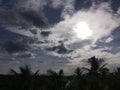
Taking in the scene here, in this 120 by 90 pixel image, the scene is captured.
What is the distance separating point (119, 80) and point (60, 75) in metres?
9.69

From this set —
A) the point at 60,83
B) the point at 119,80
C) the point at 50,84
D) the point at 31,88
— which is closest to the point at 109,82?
the point at 119,80

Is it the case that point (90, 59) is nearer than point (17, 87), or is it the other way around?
point (17, 87)

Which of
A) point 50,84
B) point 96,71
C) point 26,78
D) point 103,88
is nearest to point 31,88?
point 26,78

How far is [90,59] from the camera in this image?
44.7m

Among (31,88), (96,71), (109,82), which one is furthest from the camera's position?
(96,71)

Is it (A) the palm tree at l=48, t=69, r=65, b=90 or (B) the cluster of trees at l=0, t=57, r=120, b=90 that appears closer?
(B) the cluster of trees at l=0, t=57, r=120, b=90

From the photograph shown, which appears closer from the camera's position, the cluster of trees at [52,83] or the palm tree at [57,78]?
the cluster of trees at [52,83]

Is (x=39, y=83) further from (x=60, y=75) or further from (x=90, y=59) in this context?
(x=90, y=59)

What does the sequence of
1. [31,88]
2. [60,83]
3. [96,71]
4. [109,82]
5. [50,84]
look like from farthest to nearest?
[96,71] < [109,82] < [60,83] < [50,84] < [31,88]

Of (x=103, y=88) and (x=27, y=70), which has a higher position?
(x=27, y=70)

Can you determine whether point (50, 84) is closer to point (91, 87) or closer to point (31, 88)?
point (31, 88)

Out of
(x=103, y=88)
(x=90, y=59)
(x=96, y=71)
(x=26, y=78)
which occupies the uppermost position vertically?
(x=90, y=59)

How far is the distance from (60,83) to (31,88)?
6340 millimetres

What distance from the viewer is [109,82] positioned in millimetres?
31578
